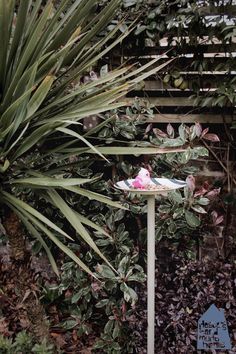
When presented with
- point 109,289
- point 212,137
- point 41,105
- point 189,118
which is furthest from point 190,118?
point 109,289

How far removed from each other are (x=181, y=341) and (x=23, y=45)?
5.70 ft

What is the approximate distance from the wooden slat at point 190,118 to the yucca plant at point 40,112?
0.64 meters

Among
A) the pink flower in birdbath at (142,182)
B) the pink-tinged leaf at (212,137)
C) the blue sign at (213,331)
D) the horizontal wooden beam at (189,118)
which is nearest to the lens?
the pink flower in birdbath at (142,182)

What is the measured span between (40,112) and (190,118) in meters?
1.09

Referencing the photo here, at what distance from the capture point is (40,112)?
7.64ft

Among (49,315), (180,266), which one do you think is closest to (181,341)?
(180,266)

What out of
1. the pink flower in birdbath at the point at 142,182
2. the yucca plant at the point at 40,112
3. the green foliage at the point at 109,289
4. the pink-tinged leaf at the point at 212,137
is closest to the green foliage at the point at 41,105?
the yucca plant at the point at 40,112

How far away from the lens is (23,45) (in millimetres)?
2430

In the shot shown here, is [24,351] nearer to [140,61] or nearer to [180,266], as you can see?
[180,266]

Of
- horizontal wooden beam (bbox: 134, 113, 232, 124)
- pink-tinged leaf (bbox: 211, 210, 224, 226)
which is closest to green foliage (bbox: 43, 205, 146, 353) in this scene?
pink-tinged leaf (bbox: 211, 210, 224, 226)

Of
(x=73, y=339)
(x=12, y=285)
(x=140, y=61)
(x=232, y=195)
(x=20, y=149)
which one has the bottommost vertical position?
(x=73, y=339)

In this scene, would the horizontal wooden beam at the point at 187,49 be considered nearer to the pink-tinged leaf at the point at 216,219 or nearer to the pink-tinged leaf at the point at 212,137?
the pink-tinged leaf at the point at 212,137

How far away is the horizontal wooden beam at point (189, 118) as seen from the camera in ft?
9.73

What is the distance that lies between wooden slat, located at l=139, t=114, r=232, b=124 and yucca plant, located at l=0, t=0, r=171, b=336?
64cm
